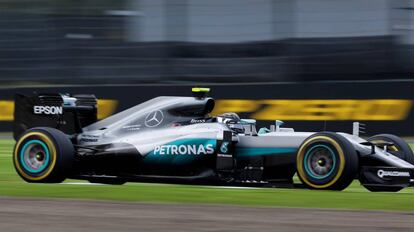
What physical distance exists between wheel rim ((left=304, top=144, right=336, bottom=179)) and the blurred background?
9435 millimetres

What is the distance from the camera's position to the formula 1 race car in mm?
8727

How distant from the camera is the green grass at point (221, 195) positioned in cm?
781

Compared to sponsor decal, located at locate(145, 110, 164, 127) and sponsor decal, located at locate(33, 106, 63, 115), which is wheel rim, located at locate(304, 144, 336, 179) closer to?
sponsor decal, located at locate(145, 110, 164, 127)

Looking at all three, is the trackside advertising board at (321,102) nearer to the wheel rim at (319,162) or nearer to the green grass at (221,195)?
the green grass at (221,195)

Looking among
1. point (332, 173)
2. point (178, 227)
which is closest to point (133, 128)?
point (332, 173)

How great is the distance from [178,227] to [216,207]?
44.5 inches

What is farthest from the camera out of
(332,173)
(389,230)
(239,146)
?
(239,146)

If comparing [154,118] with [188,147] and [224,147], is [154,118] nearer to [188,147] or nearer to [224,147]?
[188,147]

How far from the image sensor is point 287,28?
18.4m

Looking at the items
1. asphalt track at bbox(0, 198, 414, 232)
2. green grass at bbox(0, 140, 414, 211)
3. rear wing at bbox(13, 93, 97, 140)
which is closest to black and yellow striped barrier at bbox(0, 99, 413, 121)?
green grass at bbox(0, 140, 414, 211)

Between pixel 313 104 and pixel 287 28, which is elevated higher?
pixel 287 28

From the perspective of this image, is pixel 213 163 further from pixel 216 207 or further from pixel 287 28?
pixel 287 28

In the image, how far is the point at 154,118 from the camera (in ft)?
31.8

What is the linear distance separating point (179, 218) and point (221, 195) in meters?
1.96
